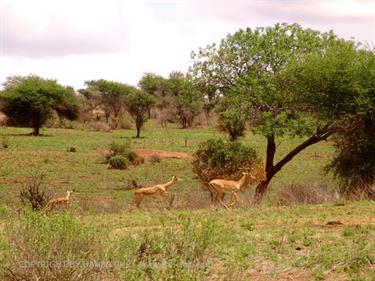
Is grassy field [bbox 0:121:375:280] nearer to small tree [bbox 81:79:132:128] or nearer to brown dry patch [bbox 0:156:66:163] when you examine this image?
brown dry patch [bbox 0:156:66:163]

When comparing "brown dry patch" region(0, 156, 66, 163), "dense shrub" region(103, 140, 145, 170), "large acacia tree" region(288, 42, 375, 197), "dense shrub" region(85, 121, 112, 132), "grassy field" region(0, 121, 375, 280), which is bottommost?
"brown dry patch" region(0, 156, 66, 163)

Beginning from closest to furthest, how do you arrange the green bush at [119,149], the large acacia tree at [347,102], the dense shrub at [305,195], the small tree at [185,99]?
1. the dense shrub at [305,195]
2. the large acacia tree at [347,102]
3. the small tree at [185,99]
4. the green bush at [119,149]

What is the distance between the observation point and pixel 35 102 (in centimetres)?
4912

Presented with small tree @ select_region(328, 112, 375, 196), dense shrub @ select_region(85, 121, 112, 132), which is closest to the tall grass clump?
small tree @ select_region(328, 112, 375, 196)

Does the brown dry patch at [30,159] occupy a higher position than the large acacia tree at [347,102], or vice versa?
the large acacia tree at [347,102]

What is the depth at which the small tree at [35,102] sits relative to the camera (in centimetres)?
4931

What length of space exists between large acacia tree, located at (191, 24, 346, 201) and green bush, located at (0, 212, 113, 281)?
Result: 12701 mm

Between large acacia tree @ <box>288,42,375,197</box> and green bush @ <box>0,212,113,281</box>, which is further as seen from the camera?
large acacia tree @ <box>288,42,375,197</box>

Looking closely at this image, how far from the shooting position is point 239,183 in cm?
1513

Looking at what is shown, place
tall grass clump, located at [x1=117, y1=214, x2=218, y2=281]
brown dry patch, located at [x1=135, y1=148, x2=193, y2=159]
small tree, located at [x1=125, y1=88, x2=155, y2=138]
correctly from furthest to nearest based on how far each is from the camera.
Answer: small tree, located at [x1=125, y1=88, x2=155, y2=138] → brown dry patch, located at [x1=135, y1=148, x2=193, y2=159] → tall grass clump, located at [x1=117, y1=214, x2=218, y2=281]

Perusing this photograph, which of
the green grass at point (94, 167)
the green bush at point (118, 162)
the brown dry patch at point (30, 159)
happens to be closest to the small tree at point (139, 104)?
the green grass at point (94, 167)

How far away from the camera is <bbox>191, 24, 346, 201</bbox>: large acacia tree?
19078mm

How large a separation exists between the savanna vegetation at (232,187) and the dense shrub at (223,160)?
2.0 inches

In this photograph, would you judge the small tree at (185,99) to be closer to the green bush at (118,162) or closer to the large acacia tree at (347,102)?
the green bush at (118,162)
